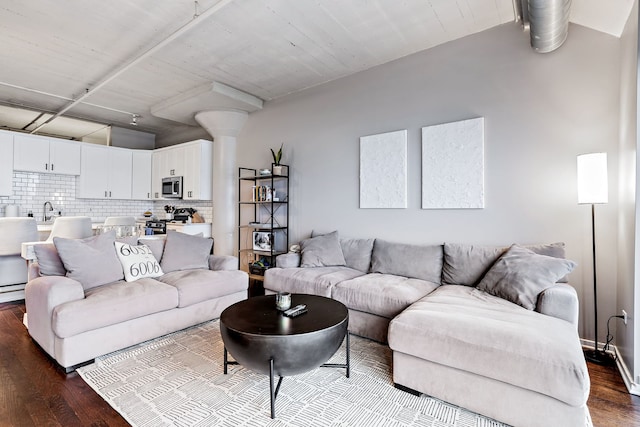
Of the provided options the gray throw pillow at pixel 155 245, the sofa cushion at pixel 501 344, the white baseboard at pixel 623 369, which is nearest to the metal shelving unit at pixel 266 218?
the gray throw pillow at pixel 155 245

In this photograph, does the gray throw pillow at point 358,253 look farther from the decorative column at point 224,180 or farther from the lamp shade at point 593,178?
the decorative column at point 224,180

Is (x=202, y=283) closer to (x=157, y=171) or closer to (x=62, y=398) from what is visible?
(x=62, y=398)

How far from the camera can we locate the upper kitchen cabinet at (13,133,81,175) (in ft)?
17.6

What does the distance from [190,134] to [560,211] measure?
20.5ft

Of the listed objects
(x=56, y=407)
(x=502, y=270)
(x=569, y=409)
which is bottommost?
(x=56, y=407)

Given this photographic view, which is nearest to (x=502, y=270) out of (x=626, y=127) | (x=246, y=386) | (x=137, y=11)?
(x=626, y=127)

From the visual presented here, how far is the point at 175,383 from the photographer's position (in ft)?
7.14

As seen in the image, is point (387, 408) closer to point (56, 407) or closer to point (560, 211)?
point (56, 407)

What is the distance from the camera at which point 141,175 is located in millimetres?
6699

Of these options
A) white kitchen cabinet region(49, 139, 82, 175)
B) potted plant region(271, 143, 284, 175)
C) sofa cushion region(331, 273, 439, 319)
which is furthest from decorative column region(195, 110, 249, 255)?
sofa cushion region(331, 273, 439, 319)

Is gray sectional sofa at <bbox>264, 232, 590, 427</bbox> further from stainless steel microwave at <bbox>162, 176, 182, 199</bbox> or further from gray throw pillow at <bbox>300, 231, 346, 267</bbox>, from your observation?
stainless steel microwave at <bbox>162, 176, 182, 199</bbox>

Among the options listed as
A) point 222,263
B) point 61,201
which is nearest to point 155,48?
point 222,263

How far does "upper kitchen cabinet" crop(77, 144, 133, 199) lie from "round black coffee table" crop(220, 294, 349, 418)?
557cm

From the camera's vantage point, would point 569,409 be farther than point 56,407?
No
